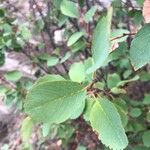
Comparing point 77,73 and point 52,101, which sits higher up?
point 52,101

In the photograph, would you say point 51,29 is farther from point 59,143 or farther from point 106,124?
point 106,124

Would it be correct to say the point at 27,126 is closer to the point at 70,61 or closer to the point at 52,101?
the point at 52,101

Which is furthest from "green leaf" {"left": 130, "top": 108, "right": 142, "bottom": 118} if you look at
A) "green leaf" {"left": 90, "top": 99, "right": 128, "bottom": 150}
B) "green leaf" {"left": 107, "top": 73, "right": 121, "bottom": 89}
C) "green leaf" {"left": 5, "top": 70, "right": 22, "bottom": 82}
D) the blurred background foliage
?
"green leaf" {"left": 90, "top": 99, "right": 128, "bottom": 150}

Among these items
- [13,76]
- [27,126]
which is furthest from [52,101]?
[13,76]

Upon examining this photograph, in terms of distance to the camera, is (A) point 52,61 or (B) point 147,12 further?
(A) point 52,61

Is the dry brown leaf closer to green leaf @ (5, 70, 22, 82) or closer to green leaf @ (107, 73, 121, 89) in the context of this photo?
green leaf @ (107, 73, 121, 89)
